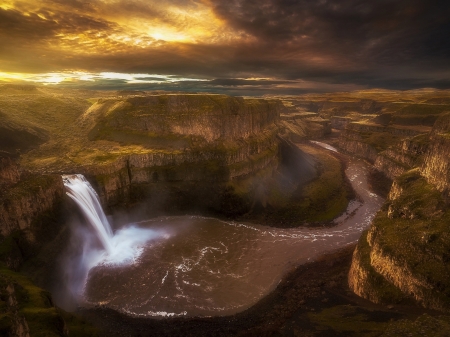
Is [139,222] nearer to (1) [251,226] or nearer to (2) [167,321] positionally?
(1) [251,226]

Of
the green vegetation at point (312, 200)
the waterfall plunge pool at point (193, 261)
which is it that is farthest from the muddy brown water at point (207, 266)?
the green vegetation at point (312, 200)

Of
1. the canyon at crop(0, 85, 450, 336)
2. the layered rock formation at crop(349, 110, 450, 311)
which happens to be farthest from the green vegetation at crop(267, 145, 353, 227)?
the layered rock formation at crop(349, 110, 450, 311)

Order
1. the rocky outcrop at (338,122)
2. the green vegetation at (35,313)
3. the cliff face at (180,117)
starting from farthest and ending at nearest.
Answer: the rocky outcrop at (338,122), the cliff face at (180,117), the green vegetation at (35,313)

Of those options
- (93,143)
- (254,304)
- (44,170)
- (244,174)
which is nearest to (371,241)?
(254,304)

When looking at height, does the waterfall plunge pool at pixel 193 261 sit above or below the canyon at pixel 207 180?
below

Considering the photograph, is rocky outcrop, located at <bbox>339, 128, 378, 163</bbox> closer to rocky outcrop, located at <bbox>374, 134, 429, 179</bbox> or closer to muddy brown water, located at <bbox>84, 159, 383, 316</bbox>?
rocky outcrop, located at <bbox>374, 134, 429, 179</bbox>

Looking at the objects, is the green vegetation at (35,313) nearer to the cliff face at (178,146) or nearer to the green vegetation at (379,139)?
the cliff face at (178,146)

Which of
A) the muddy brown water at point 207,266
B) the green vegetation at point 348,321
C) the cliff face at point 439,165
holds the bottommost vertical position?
the muddy brown water at point 207,266

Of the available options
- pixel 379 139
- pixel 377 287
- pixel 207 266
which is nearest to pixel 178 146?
pixel 207 266
